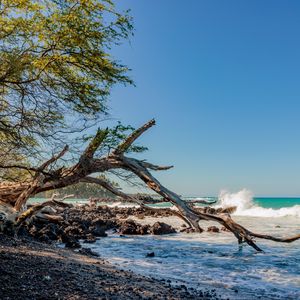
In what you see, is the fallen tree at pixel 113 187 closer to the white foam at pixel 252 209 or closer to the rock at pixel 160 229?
the rock at pixel 160 229

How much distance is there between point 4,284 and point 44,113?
4.29m

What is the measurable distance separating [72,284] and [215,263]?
→ 7636mm

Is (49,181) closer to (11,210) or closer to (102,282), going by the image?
(11,210)

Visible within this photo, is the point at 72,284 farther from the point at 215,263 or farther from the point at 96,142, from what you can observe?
the point at 215,263

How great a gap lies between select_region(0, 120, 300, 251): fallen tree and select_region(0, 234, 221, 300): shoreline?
2273 millimetres

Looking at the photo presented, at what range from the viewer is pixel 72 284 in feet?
22.8

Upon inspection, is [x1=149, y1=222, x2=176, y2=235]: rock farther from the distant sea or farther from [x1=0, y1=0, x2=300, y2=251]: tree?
[x1=0, y1=0, x2=300, y2=251]: tree

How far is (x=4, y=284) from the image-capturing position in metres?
5.86

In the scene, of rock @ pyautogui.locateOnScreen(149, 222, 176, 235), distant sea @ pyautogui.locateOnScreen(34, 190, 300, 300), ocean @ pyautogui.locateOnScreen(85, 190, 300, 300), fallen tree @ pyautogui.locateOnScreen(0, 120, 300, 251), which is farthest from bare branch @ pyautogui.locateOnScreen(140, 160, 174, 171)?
rock @ pyautogui.locateOnScreen(149, 222, 176, 235)

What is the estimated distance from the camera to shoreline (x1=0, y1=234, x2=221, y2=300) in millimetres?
5941

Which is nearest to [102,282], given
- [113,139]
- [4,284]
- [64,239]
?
[4,284]

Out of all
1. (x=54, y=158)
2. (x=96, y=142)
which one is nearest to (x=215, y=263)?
(x=96, y=142)

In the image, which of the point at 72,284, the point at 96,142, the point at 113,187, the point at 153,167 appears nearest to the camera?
the point at 72,284

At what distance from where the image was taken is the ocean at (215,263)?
9719mm
